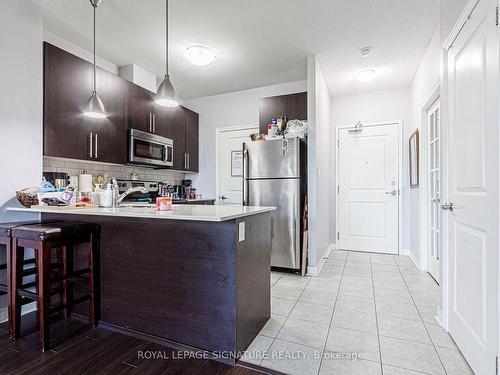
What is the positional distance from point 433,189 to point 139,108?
3.73m

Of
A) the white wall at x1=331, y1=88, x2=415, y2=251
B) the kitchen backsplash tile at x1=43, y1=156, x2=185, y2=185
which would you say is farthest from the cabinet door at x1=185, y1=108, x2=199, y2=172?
the white wall at x1=331, y1=88, x2=415, y2=251

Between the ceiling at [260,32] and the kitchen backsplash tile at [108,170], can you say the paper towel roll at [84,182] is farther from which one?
the ceiling at [260,32]

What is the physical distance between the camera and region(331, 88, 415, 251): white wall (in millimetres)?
4172

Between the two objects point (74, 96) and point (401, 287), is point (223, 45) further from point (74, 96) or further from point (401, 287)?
point (401, 287)

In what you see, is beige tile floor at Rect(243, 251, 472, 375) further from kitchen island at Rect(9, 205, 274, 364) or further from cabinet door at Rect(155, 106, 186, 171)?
cabinet door at Rect(155, 106, 186, 171)

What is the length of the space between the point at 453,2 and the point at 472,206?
143 cm

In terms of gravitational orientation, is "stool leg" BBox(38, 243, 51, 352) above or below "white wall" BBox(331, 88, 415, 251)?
below

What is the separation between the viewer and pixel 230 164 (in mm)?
4613

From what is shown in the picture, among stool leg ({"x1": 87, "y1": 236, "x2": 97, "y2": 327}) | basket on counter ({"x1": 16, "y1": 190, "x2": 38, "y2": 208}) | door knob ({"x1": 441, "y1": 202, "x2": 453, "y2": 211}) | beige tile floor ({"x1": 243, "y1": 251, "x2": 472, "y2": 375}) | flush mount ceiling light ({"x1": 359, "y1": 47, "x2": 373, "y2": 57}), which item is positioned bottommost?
beige tile floor ({"x1": 243, "y1": 251, "x2": 472, "y2": 375})

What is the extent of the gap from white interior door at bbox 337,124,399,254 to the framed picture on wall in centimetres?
41

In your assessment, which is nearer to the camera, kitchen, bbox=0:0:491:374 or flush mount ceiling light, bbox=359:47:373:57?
kitchen, bbox=0:0:491:374

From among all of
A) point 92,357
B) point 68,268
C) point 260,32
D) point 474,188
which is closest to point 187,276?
point 92,357

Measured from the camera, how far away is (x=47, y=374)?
1.48 m

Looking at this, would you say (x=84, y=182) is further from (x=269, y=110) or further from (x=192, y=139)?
(x=269, y=110)
